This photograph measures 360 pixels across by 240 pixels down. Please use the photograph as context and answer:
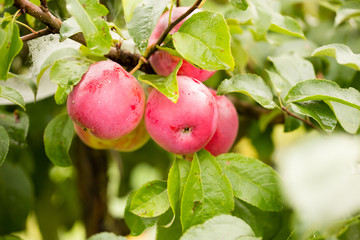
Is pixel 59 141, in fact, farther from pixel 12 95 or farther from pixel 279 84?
pixel 279 84

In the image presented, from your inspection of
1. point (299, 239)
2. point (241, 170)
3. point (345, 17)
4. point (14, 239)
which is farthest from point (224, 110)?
point (14, 239)

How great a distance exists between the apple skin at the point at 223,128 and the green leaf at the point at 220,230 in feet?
0.73

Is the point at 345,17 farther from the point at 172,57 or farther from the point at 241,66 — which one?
the point at 172,57

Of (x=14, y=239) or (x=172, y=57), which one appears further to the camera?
(x=14, y=239)

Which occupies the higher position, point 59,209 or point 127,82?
point 127,82

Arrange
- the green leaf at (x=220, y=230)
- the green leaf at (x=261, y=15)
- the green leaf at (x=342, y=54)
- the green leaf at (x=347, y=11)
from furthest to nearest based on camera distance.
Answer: the green leaf at (x=347, y=11) → the green leaf at (x=261, y=15) → the green leaf at (x=342, y=54) → the green leaf at (x=220, y=230)

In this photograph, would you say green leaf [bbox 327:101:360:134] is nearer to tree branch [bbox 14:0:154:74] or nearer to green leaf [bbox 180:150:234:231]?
green leaf [bbox 180:150:234:231]

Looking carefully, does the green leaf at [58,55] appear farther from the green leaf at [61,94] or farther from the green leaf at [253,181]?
the green leaf at [253,181]

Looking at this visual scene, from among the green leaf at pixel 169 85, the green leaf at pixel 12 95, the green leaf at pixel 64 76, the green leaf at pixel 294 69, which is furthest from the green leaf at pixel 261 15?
the green leaf at pixel 12 95

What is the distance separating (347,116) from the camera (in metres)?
0.67

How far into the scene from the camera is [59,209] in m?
1.47

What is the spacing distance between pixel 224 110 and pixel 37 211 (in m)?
0.82

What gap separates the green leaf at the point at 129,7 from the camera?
0.56 metres

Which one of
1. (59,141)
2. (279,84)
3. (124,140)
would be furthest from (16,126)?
(279,84)
